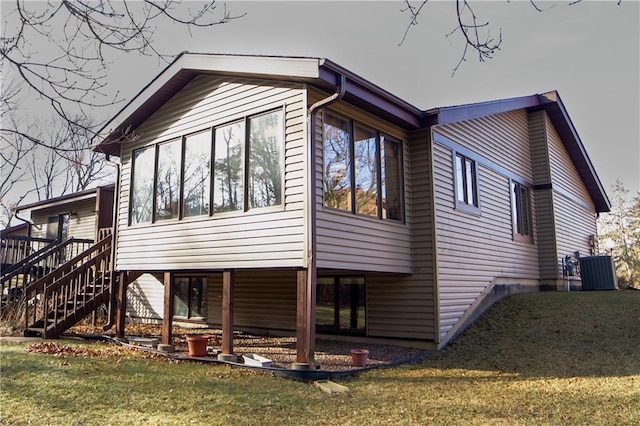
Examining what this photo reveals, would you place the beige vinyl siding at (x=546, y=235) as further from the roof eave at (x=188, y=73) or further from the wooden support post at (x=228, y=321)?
the wooden support post at (x=228, y=321)

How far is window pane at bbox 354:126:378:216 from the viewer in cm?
851

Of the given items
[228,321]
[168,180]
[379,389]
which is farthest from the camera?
[168,180]

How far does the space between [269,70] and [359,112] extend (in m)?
1.75

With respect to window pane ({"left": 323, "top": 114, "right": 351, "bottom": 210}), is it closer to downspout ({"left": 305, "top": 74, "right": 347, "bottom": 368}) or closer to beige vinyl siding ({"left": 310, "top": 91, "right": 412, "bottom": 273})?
beige vinyl siding ({"left": 310, "top": 91, "right": 412, "bottom": 273})

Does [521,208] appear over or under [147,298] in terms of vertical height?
over

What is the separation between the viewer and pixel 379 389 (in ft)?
21.1

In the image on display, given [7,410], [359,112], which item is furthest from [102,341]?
[359,112]

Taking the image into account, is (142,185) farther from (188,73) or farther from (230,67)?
(230,67)

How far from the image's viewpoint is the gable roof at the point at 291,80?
734 cm

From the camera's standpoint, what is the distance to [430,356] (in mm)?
8680

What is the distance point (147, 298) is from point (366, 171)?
9.11 m

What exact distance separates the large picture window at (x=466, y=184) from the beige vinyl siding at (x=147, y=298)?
27.5 feet

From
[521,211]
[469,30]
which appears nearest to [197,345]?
[469,30]

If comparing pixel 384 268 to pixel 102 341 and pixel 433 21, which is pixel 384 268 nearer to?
pixel 433 21
